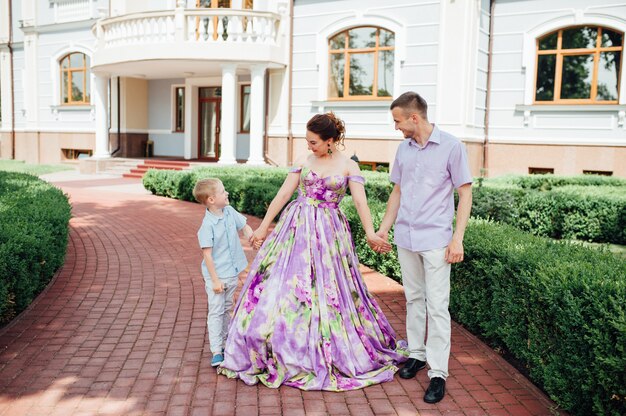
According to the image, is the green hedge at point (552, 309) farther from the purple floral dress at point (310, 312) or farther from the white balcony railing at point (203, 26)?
the white balcony railing at point (203, 26)

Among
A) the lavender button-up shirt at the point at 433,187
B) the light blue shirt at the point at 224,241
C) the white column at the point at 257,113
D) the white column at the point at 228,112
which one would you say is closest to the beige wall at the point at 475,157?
the white column at the point at 257,113

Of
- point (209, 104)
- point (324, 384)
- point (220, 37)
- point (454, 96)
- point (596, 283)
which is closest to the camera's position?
point (596, 283)

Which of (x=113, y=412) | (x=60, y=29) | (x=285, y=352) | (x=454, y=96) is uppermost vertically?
(x=60, y=29)

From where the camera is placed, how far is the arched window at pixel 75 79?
75.4ft

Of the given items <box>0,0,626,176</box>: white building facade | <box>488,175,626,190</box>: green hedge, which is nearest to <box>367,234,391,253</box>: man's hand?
<box>488,175,626,190</box>: green hedge

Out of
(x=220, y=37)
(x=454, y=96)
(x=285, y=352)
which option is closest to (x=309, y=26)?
(x=220, y=37)

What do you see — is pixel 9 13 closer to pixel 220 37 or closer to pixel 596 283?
pixel 220 37

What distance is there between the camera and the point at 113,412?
367 centimetres

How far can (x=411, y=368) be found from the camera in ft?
14.0

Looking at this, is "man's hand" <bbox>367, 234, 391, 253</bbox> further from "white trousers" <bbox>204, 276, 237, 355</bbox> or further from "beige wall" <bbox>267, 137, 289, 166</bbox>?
"beige wall" <bbox>267, 137, 289, 166</bbox>

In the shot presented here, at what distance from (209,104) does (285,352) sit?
1900 centimetres

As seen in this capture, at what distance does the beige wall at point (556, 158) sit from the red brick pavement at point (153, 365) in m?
9.86

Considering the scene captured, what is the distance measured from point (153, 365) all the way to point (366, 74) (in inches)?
542

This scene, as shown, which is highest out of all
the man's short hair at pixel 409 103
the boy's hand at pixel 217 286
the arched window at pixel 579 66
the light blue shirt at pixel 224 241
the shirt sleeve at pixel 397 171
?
the arched window at pixel 579 66
